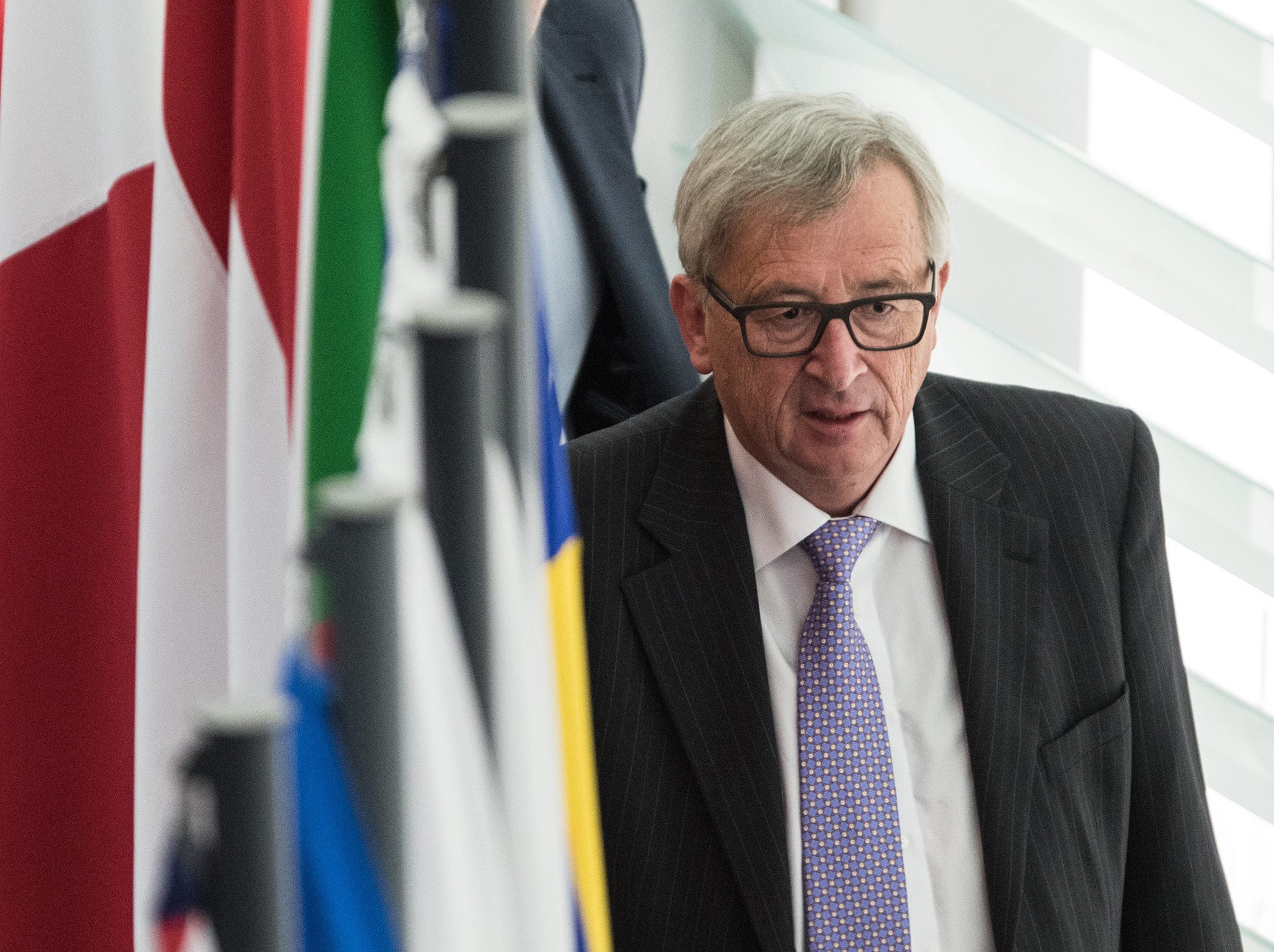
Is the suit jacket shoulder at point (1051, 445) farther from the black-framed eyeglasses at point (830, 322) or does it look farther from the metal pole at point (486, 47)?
the metal pole at point (486, 47)

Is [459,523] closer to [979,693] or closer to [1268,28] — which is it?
[979,693]

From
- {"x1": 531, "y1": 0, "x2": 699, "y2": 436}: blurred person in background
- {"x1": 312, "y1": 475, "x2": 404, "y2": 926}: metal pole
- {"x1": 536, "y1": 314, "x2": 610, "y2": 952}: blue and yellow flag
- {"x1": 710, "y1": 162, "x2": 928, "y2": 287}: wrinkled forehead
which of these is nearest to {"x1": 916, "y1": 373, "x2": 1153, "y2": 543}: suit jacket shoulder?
{"x1": 710, "y1": 162, "x2": 928, "y2": 287}: wrinkled forehead

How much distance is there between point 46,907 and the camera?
50.6 inches

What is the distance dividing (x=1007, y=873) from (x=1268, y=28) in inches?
81.9

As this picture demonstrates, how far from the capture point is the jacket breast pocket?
160 centimetres

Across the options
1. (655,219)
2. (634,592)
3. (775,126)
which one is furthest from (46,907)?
(655,219)

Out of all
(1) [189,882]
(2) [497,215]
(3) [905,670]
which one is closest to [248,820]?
(1) [189,882]

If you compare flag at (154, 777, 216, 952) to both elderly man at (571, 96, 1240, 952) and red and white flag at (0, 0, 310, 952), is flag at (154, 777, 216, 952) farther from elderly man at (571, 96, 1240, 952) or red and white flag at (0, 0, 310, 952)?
elderly man at (571, 96, 1240, 952)

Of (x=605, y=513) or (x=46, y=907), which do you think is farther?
(x=605, y=513)

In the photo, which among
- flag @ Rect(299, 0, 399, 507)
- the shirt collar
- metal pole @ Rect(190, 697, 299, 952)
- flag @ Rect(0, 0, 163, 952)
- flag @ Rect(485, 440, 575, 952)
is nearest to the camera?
metal pole @ Rect(190, 697, 299, 952)

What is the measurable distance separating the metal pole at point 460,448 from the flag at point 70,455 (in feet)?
2.45

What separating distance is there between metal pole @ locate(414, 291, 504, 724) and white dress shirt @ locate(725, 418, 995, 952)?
0.99 metres

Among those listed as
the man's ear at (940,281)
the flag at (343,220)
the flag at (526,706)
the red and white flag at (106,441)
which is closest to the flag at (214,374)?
the red and white flag at (106,441)

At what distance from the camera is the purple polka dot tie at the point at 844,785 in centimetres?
150
